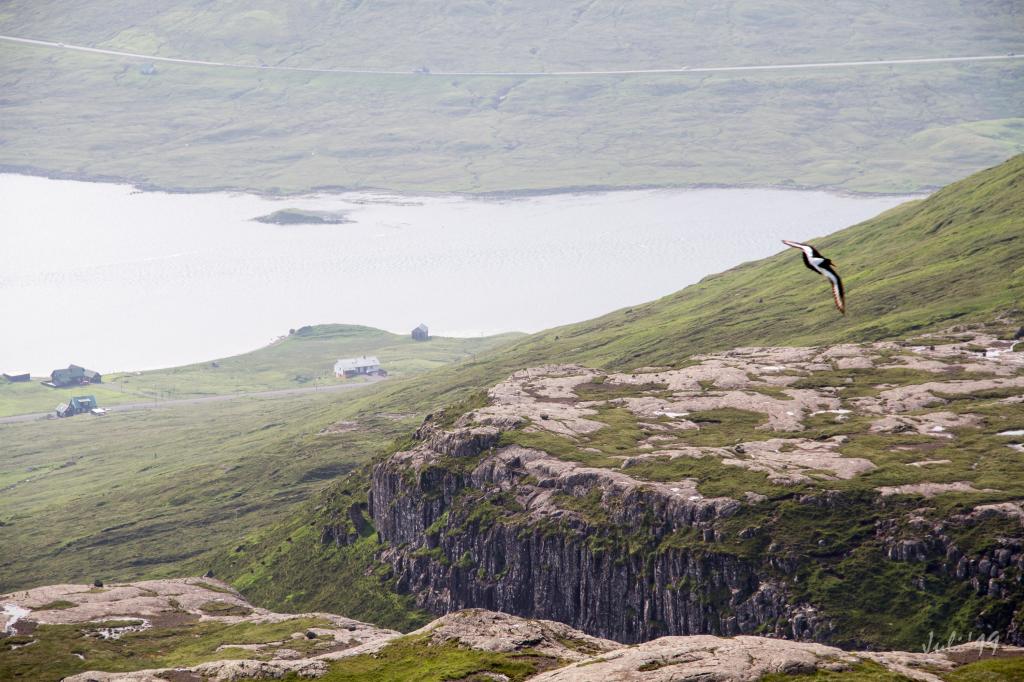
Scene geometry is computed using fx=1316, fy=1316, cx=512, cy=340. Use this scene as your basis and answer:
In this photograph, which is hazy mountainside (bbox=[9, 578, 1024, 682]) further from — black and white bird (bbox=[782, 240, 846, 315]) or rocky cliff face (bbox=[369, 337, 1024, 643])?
black and white bird (bbox=[782, 240, 846, 315])

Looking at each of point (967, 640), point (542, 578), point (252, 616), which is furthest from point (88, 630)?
point (967, 640)

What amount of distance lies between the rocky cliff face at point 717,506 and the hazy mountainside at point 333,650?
20.3m

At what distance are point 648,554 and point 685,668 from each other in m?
50.8

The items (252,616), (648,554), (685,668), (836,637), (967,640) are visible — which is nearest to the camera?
(685,668)

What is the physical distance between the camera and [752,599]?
140 meters

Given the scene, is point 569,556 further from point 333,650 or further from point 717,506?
point 333,650

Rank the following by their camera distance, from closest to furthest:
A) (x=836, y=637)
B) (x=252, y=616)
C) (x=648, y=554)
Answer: (x=836, y=637)
(x=648, y=554)
(x=252, y=616)

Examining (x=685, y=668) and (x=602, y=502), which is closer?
(x=685, y=668)

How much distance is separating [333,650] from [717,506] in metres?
45.7

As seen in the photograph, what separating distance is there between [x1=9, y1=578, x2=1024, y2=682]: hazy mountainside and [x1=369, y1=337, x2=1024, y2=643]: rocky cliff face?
20.3 metres

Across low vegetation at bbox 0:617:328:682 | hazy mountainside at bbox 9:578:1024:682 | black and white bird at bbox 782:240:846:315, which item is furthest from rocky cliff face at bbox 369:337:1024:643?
black and white bird at bbox 782:240:846:315

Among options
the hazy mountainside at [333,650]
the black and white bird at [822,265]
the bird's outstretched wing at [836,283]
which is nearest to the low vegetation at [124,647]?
the hazy mountainside at [333,650]

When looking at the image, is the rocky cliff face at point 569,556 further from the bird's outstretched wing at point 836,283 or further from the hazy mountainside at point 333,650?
the bird's outstretched wing at point 836,283

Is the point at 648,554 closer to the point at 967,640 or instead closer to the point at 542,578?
the point at 542,578
